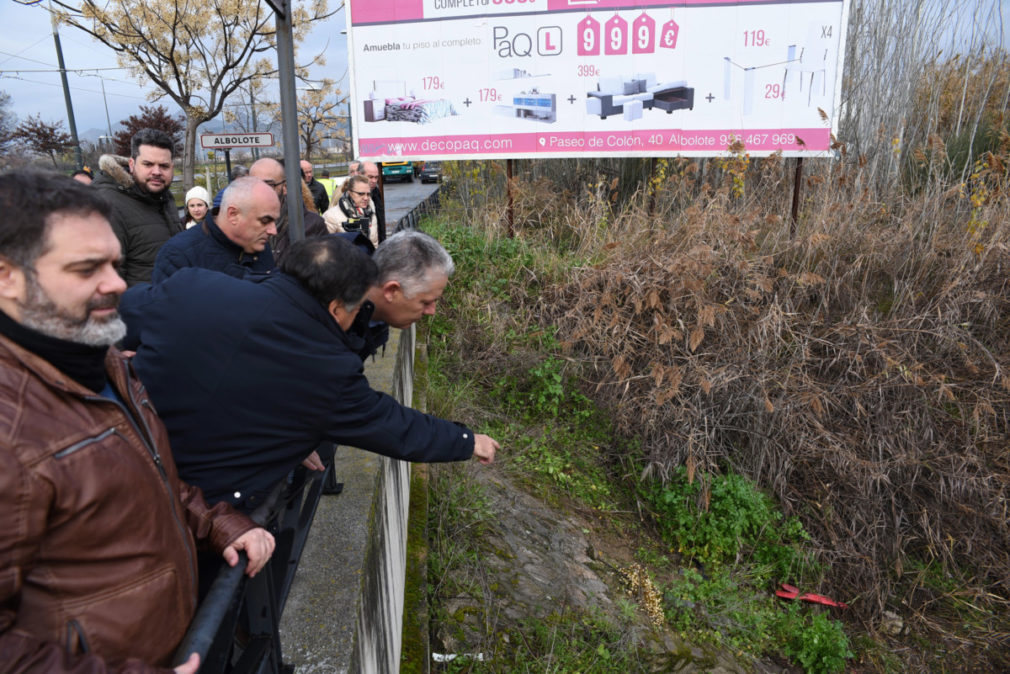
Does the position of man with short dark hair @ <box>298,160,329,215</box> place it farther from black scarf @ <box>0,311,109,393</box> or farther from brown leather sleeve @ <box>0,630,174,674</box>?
brown leather sleeve @ <box>0,630,174,674</box>

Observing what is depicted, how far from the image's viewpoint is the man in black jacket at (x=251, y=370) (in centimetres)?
186

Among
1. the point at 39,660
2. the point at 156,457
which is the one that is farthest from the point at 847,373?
the point at 39,660

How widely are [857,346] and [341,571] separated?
4889 millimetres

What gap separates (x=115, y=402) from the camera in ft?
3.93

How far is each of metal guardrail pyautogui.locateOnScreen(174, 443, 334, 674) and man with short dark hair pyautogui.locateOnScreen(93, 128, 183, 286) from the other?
223 centimetres

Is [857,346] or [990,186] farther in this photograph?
[990,186]

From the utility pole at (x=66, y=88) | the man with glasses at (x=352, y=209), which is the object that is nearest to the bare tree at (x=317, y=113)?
the utility pole at (x=66, y=88)

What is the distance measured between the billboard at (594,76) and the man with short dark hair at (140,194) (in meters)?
3.73

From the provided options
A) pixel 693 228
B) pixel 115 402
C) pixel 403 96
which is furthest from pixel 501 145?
pixel 115 402

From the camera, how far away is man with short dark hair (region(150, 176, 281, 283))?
3.04m

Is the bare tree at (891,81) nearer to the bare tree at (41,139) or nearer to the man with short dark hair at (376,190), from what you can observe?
the man with short dark hair at (376,190)

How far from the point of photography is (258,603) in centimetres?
156

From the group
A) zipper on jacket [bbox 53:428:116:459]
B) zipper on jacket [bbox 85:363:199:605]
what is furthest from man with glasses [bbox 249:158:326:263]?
zipper on jacket [bbox 53:428:116:459]

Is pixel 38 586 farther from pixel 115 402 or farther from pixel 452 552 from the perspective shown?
pixel 452 552
